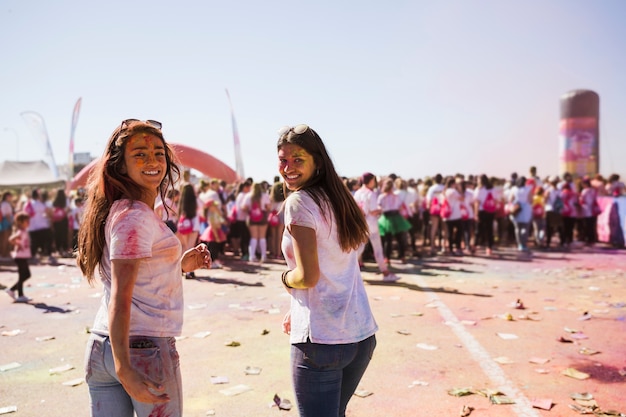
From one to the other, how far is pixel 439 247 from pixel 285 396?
40.8 ft

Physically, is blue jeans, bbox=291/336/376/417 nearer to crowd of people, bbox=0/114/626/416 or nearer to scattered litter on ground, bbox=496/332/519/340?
crowd of people, bbox=0/114/626/416

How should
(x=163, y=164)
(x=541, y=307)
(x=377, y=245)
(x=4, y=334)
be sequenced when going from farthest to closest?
1. (x=377, y=245)
2. (x=541, y=307)
3. (x=4, y=334)
4. (x=163, y=164)

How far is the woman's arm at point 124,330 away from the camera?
194 cm

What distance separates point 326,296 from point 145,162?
0.99m

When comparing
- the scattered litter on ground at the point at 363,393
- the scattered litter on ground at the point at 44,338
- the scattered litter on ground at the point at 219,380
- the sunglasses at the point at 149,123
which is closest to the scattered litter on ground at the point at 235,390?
the scattered litter on ground at the point at 219,380

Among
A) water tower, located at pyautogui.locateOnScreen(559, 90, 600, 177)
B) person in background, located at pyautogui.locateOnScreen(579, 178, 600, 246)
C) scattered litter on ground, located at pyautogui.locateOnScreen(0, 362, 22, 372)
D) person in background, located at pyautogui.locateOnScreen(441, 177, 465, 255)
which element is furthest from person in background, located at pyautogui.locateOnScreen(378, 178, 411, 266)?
water tower, located at pyautogui.locateOnScreen(559, 90, 600, 177)

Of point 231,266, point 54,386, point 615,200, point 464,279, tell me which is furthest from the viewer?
point 615,200

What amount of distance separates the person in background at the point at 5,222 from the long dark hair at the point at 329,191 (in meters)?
15.7

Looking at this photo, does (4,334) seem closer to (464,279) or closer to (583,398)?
(583,398)

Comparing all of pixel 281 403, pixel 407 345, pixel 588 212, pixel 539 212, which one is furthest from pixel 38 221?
pixel 588 212

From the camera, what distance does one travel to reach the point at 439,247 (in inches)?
643

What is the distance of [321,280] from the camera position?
2391mm

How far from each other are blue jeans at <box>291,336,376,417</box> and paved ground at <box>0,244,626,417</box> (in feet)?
6.84

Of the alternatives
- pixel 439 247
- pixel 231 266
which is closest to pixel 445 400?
pixel 231 266
